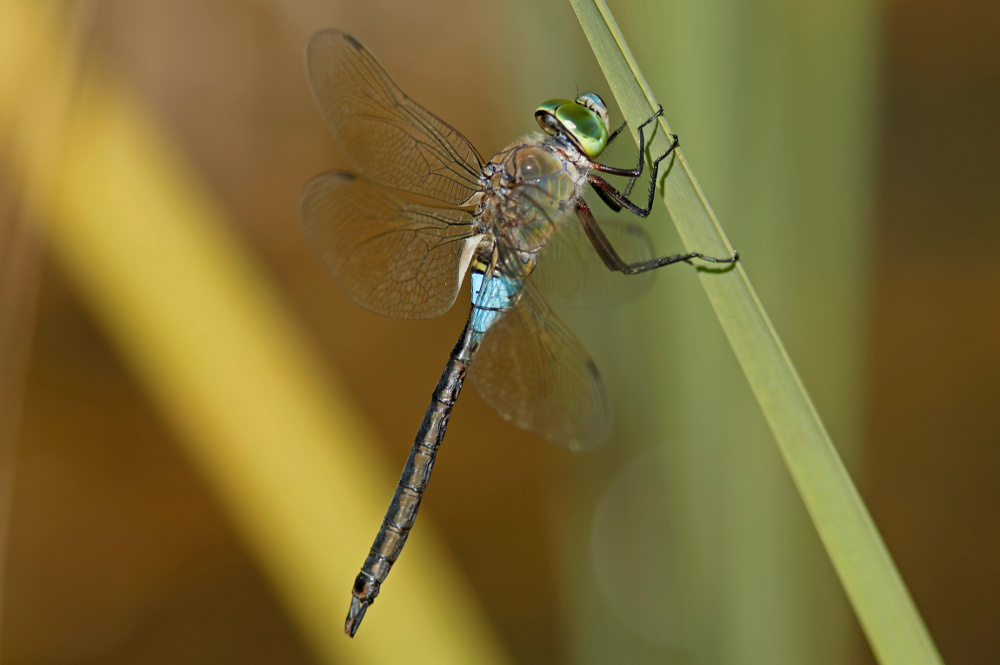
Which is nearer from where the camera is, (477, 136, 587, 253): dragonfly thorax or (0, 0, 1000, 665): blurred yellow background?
(0, 0, 1000, 665): blurred yellow background

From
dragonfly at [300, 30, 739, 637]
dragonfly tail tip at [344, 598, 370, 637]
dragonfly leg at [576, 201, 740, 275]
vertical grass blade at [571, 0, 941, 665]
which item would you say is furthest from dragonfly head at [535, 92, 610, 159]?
dragonfly tail tip at [344, 598, 370, 637]

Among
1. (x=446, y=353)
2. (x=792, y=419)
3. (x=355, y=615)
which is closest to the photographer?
(x=792, y=419)

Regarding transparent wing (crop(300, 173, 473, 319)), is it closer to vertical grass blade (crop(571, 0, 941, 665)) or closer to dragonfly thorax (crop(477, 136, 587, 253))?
dragonfly thorax (crop(477, 136, 587, 253))

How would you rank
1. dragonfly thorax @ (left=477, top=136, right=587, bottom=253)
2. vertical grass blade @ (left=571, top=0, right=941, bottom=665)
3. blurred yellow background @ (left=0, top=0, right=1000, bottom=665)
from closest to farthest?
vertical grass blade @ (left=571, top=0, right=941, bottom=665) → blurred yellow background @ (left=0, top=0, right=1000, bottom=665) → dragonfly thorax @ (left=477, top=136, right=587, bottom=253)

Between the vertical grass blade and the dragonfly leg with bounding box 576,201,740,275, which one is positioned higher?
the vertical grass blade

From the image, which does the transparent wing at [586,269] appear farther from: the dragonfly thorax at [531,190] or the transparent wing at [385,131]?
the transparent wing at [385,131]

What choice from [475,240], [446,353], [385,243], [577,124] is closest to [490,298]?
[475,240]

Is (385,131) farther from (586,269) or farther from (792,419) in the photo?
(792,419)

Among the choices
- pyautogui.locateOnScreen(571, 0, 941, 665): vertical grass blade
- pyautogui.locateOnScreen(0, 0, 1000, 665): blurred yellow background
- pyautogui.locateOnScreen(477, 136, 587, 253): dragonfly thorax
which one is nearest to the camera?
pyautogui.locateOnScreen(571, 0, 941, 665): vertical grass blade
